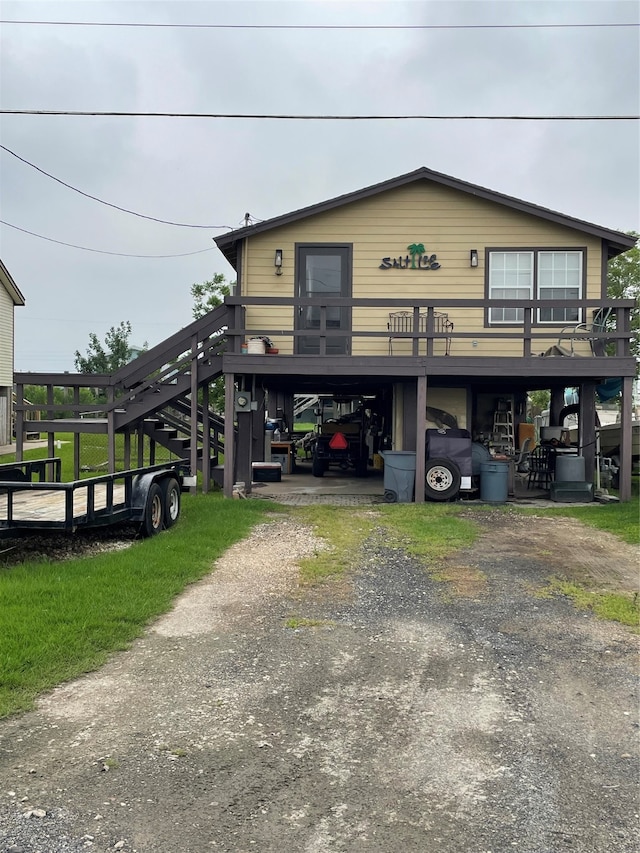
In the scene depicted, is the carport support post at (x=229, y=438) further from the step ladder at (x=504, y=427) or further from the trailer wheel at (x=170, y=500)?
the step ladder at (x=504, y=427)

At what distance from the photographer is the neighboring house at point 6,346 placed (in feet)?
97.0

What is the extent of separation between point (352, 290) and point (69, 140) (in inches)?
396

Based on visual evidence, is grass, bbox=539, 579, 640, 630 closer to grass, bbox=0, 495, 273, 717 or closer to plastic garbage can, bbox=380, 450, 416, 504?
grass, bbox=0, 495, 273, 717

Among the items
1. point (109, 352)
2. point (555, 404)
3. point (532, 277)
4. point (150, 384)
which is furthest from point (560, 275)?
point (109, 352)

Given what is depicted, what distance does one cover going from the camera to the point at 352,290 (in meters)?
13.8

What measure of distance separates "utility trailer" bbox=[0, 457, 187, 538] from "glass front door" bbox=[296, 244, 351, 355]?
192 inches

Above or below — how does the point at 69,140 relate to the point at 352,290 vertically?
above

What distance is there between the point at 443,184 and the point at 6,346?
922 inches

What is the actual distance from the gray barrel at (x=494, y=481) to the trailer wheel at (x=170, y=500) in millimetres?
5573

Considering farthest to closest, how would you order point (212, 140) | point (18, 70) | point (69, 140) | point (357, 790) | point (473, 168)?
point (473, 168) < point (212, 140) < point (69, 140) < point (18, 70) < point (357, 790)

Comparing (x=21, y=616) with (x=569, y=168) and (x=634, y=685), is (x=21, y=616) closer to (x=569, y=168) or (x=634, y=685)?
(x=634, y=685)

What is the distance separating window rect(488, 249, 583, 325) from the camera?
44.9ft

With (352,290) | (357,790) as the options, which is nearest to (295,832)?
(357,790)

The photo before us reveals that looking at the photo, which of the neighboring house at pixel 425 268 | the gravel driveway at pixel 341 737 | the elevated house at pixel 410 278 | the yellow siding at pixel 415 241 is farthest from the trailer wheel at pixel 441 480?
the gravel driveway at pixel 341 737
